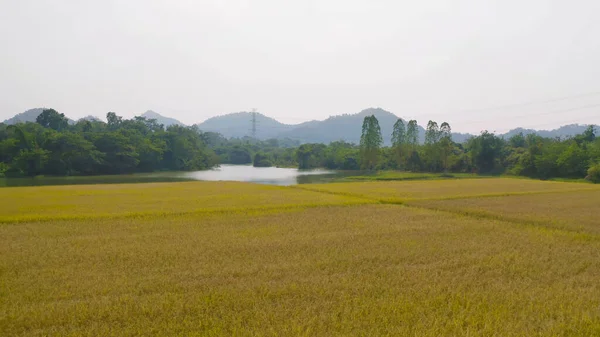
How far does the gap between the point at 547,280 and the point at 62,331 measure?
8.80m

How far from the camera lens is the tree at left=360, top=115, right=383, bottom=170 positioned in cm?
7056

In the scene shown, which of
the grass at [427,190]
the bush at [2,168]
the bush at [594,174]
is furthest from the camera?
the bush at [2,168]

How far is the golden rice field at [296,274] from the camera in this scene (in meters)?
6.02

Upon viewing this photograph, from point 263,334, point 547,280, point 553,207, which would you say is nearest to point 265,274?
point 263,334

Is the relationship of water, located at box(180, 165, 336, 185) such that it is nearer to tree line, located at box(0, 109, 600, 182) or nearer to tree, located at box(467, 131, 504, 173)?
tree line, located at box(0, 109, 600, 182)

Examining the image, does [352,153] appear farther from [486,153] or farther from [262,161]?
[262,161]

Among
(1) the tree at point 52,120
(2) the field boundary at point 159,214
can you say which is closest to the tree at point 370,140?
(2) the field boundary at point 159,214

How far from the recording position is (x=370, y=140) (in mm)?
70750

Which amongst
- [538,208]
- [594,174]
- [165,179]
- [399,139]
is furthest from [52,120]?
[594,174]

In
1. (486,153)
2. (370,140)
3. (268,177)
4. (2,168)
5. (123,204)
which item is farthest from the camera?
(370,140)

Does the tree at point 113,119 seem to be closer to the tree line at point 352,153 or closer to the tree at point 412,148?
the tree line at point 352,153

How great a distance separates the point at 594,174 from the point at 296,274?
51.6 metres

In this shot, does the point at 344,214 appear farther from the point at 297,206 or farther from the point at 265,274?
the point at 265,274

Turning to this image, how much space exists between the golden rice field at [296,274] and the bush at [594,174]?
125 feet
